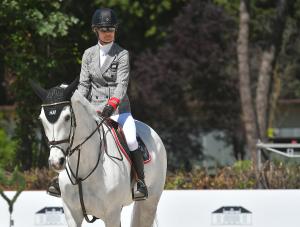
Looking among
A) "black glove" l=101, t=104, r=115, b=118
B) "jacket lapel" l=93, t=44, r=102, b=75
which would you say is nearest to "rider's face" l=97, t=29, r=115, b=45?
"jacket lapel" l=93, t=44, r=102, b=75

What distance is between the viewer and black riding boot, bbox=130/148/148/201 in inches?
353

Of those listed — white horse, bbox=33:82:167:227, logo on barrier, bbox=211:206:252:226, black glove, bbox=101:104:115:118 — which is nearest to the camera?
white horse, bbox=33:82:167:227

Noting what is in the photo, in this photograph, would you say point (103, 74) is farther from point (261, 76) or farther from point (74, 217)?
point (261, 76)

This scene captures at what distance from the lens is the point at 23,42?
18203mm

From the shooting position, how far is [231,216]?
40.8 feet

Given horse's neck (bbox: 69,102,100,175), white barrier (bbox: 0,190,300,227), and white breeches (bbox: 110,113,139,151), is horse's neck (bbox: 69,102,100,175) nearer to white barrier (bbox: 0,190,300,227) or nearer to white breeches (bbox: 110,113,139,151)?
white breeches (bbox: 110,113,139,151)

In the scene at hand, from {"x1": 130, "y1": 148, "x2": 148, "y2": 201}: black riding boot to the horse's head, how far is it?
4.27ft

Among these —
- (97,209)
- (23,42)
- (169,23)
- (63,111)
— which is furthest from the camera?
(169,23)

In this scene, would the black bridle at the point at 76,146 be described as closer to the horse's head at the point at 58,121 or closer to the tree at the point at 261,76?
the horse's head at the point at 58,121

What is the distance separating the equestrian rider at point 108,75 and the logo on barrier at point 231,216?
360 cm

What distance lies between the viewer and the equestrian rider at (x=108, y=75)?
8922 mm

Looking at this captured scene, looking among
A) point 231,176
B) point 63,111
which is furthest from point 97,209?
point 231,176

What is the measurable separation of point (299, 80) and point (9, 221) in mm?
24882

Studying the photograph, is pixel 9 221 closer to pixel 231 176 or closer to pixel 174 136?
pixel 231 176
